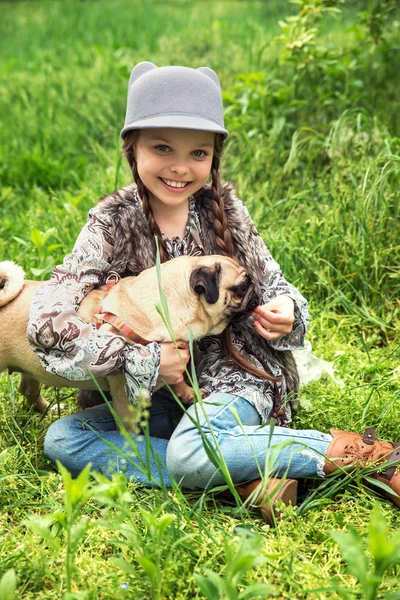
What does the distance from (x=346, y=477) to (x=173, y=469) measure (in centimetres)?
58

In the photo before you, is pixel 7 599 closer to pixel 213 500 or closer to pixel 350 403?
pixel 213 500

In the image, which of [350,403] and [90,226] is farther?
[350,403]

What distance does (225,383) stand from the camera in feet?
8.07

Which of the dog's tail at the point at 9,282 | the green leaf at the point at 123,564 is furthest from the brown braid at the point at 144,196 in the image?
the green leaf at the point at 123,564

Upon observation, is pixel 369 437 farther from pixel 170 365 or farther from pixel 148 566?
pixel 148 566

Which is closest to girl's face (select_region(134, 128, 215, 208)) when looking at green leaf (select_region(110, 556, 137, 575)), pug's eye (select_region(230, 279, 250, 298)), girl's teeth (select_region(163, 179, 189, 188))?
girl's teeth (select_region(163, 179, 189, 188))

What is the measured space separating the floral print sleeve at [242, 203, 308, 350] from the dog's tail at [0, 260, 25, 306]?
912 millimetres

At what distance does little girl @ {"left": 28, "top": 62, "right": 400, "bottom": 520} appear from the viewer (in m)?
2.22

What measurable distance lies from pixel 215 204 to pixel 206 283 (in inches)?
15.9

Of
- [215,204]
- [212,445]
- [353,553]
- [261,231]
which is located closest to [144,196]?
[215,204]

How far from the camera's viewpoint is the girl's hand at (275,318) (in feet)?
7.78

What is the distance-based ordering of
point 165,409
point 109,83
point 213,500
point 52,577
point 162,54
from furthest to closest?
point 162,54 → point 109,83 → point 165,409 → point 213,500 → point 52,577

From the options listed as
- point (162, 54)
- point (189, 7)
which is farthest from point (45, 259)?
point (189, 7)

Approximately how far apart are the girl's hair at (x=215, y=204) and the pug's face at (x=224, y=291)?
0.11 meters
